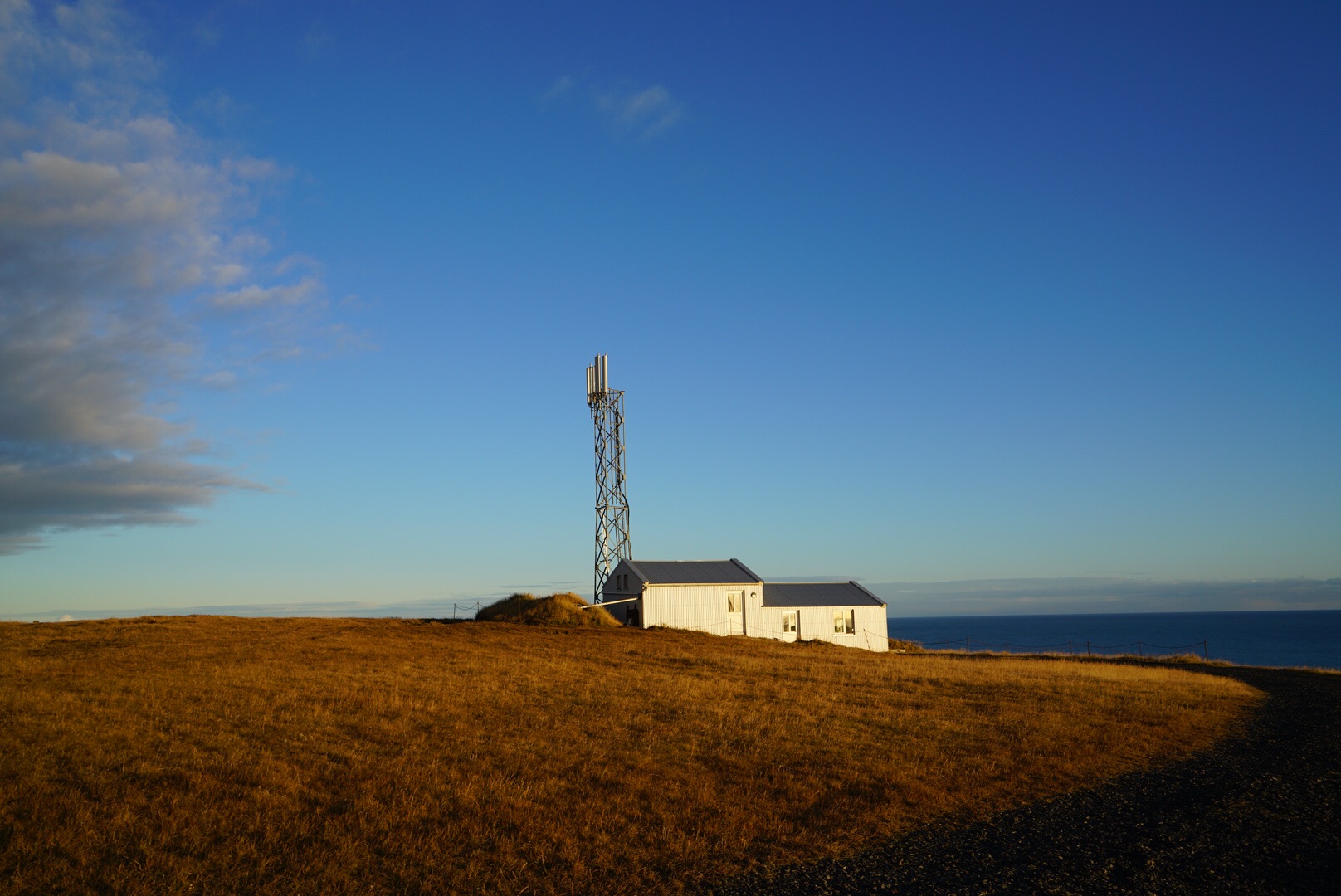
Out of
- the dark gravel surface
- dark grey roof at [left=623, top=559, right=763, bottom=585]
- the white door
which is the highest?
dark grey roof at [left=623, top=559, right=763, bottom=585]

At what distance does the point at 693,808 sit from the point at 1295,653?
132735 mm

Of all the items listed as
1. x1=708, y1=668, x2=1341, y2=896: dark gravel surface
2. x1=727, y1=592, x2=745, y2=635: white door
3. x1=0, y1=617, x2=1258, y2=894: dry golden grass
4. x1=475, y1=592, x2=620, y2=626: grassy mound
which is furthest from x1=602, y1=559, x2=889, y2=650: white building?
x1=708, y1=668, x2=1341, y2=896: dark gravel surface

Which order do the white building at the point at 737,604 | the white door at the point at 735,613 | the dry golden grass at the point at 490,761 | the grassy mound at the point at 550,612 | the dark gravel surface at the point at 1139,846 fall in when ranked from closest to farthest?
1. the dark gravel surface at the point at 1139,846
2. the dry golden grass at the point at 490,761
3. the grassy mound at the point at 550,612
4. the white building at the point at 737,604
5. the white door at the point at 735,613

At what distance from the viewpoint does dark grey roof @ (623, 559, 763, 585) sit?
46.0 meters

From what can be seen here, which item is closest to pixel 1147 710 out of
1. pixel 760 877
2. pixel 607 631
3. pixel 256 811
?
pixel 760 877

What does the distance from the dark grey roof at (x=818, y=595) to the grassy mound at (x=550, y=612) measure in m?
10.6

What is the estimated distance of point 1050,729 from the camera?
18203mm

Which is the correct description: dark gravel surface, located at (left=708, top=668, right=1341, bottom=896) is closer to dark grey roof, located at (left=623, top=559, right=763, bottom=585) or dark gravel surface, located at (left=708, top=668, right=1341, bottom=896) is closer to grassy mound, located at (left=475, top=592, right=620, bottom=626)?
grassy mound, located at (left=475, top=592, right=620, bottom=626)

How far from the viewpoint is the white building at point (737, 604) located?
45281 millimetres

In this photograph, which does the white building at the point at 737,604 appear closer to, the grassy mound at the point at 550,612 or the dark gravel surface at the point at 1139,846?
the grassy mound at the point at 550,612

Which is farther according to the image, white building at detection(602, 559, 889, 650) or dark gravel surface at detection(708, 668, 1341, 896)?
white building at detection(602, 559, 889, 650)

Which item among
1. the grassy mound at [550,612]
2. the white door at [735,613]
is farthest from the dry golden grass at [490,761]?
the white door at [735,613]

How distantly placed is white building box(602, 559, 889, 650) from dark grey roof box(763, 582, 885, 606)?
0.05 meters

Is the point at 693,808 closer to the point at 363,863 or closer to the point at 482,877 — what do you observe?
the point at 482,877
